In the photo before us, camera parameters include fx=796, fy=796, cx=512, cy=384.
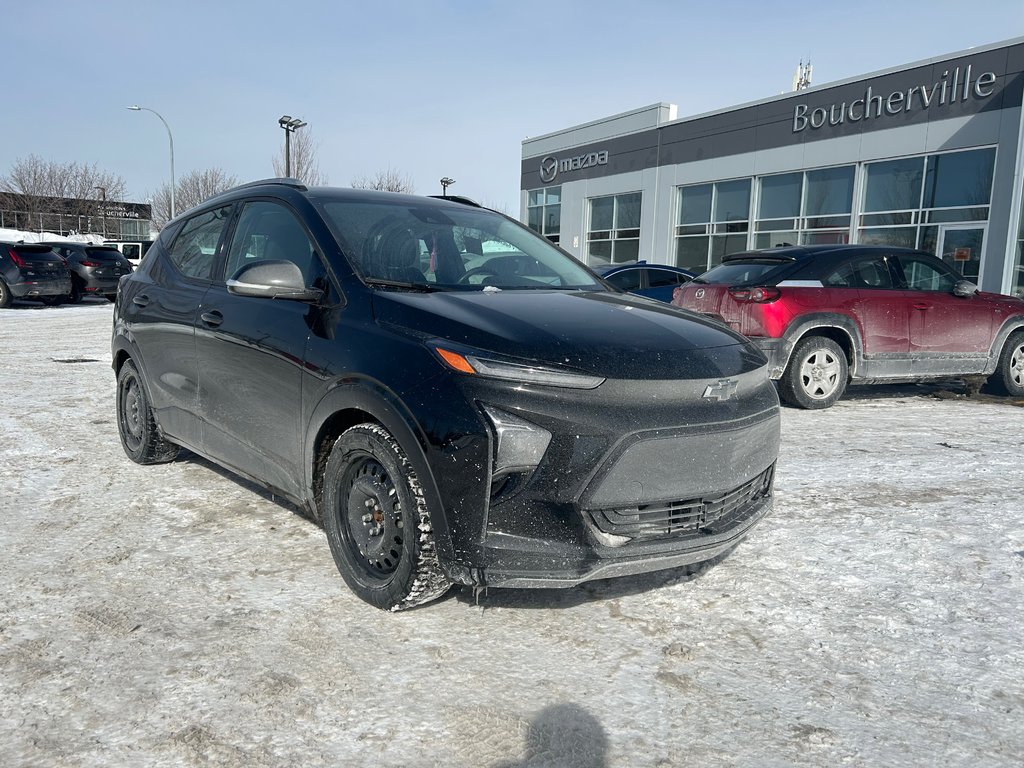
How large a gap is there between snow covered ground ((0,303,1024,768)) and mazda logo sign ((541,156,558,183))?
30.2 metres

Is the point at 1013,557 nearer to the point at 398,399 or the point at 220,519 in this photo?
the point at 398,399

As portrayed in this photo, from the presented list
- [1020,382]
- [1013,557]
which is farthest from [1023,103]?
[1013,557]

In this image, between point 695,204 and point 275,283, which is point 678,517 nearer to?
point 275,283

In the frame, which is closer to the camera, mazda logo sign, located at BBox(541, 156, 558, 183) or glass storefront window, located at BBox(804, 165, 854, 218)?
glass storefront window, located at BBox(804, 165, 854, 218)

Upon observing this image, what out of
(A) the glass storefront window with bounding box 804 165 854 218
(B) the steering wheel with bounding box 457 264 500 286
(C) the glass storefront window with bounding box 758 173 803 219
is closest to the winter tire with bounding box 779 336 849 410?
(B) the steering wheel with bounding box 457 264 500 286

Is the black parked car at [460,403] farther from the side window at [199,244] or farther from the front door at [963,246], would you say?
the front door at [963,246]

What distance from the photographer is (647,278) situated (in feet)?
41.9

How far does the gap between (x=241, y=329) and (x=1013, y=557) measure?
3.73 m

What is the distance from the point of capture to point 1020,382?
8711 millimetres

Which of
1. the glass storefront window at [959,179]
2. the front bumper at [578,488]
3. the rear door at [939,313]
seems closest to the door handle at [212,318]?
the front bumper at [578,488]

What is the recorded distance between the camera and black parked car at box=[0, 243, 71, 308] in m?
19.0

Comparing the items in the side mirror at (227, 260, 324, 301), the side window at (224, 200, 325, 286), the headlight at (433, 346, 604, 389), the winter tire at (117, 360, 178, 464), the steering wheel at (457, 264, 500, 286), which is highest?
the side window at (224, 200, 325, 286)

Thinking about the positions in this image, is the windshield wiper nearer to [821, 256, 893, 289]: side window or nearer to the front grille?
the front grille

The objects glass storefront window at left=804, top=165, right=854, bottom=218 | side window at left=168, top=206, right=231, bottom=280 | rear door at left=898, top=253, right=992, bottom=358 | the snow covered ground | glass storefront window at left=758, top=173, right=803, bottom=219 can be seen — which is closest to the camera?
the snow covered ground
